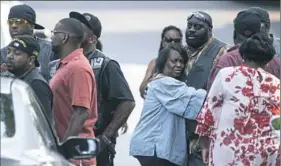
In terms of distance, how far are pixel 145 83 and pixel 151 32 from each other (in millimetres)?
14010

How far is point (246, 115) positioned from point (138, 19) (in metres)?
19.1

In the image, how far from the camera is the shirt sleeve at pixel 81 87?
26.3 ft

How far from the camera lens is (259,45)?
7.80 metres

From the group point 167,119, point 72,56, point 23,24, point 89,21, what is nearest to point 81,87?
point 72,56

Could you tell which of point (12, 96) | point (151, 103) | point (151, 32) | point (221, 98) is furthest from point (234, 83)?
point (151, 32)

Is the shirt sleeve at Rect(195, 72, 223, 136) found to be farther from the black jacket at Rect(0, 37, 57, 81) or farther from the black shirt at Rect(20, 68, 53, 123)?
the black jacket at Rect(0, 37, 57, 81)

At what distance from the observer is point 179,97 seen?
8.72 m

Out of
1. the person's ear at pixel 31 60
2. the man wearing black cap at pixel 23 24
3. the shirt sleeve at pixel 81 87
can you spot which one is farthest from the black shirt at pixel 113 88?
the person's ear at pixel 31 60

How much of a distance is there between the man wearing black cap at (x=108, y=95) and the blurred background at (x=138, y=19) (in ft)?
28.1

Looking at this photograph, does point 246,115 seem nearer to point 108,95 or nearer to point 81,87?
point 81,87

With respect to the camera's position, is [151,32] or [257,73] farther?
[151,32]

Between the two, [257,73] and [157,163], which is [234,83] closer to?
[257,73]

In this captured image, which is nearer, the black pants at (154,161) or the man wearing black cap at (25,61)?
the man wearing black cap at (25,61)

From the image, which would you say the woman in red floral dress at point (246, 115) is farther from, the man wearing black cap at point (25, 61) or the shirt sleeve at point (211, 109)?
the man wearing black cap at point (25, 61)
